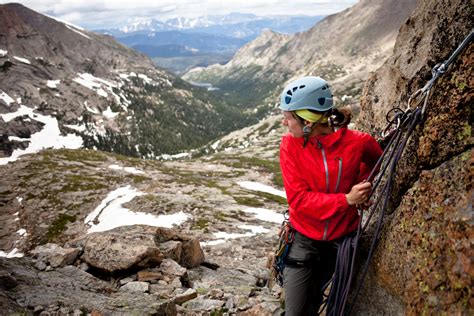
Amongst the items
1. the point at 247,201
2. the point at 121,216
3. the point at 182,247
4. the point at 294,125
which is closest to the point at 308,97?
the point at 294,125

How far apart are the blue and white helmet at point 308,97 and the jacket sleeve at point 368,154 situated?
1.12 metres

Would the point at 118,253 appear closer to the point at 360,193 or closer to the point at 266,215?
the point at 360,193

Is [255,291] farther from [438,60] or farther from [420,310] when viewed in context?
[438,60]

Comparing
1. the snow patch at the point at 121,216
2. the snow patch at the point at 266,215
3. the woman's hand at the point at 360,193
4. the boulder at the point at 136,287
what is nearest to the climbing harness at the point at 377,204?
the woman's hand at the point at 360,193

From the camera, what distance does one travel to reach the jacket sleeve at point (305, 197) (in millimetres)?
6789

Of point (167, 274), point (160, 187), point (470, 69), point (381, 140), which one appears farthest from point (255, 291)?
point (160, 187)

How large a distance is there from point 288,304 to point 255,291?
929 cm

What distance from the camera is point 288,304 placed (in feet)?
26.6

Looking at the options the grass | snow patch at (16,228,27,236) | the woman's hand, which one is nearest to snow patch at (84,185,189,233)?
snow patch at (16,228,27,236)

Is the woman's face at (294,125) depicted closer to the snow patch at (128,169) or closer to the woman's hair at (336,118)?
the woman's hair at (336,118)

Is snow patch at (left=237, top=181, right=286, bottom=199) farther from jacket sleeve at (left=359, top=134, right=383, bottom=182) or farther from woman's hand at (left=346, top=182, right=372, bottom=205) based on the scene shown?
woman's hand at (left=346, top=182, right=372, bottom=205)

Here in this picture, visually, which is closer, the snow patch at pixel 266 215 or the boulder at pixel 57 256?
the boulder at pixel 57 256

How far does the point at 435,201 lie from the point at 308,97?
3.09 metres

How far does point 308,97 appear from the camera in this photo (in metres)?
7.12
